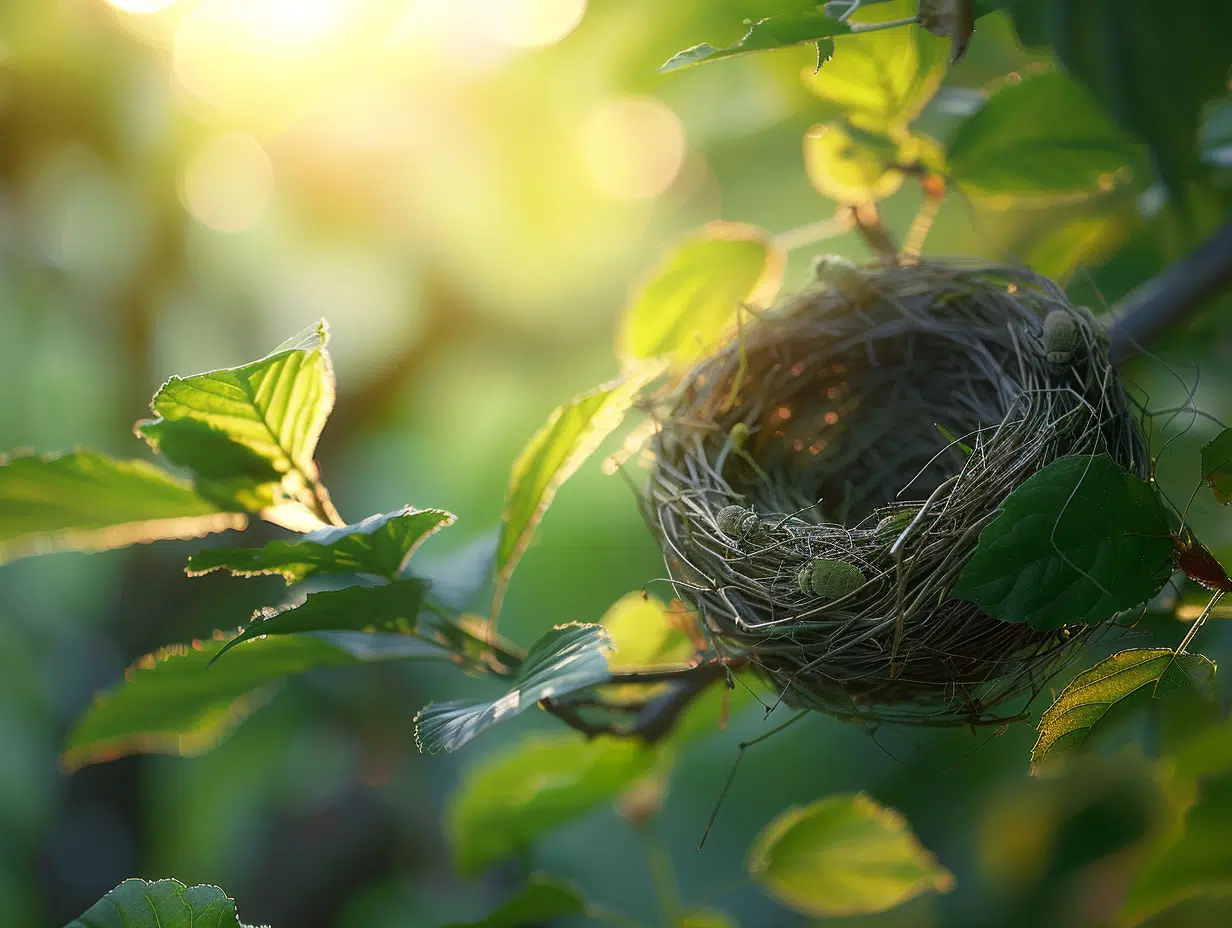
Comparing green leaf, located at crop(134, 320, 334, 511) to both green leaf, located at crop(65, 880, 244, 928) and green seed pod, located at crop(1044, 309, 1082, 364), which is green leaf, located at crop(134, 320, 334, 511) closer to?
green leaf, located at crop(65, 880, 244, 928)

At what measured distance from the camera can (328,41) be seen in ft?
4.37

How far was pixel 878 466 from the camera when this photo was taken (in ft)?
2.62

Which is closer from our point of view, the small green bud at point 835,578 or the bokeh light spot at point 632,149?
the small green bud at point 835,578

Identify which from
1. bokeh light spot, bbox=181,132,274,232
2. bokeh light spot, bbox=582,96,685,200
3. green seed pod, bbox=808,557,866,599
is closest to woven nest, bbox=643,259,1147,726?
green seed pod, bbox=808,557,866,599

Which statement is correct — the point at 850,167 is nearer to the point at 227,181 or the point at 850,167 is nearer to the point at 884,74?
the point at 884,74

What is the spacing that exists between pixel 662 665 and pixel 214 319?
136 centimetres

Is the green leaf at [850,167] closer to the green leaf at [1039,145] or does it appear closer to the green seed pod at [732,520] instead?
the green leaf at [1039,145]

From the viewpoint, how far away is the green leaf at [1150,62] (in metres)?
0.42

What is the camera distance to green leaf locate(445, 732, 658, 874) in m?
0.77

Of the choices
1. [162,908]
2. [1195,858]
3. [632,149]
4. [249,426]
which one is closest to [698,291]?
[249,426]

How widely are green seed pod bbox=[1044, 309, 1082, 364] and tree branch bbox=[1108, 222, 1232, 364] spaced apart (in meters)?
0.12

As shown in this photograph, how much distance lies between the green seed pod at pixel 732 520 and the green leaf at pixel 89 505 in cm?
34

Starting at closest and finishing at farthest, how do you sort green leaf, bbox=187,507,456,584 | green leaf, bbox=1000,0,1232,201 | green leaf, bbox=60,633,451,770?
green leaf, bbox=1000,0,1232,201 → green leaf, bbox=187,507,456,584 → green leaf, bbox=60,633,451,770

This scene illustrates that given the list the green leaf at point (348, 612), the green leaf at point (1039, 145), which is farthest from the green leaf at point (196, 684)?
the green leaf at point (1039, 145)
